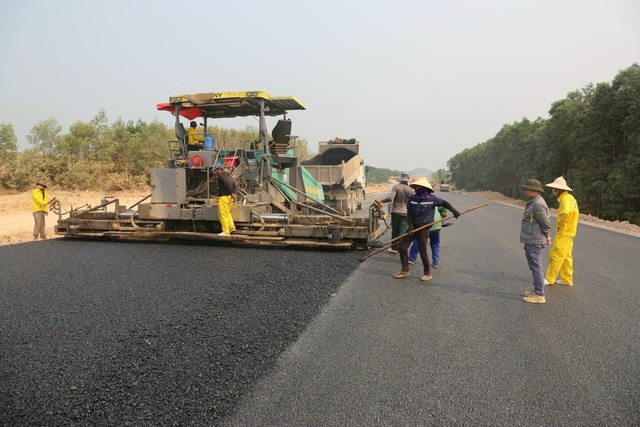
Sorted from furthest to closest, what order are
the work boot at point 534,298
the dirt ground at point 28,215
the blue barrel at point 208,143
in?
the dirt ground at point 28,215
the blue barrel at point 208,143
the work boot at point 534,298

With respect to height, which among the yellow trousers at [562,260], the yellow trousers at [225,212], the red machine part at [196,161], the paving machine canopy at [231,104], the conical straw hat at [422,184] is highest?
the paving machine canopy at [231,104]

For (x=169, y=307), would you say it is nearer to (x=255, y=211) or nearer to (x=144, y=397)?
(x=144, y=397)

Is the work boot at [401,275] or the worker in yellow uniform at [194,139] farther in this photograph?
the worker in yellow uniform at [194,139]

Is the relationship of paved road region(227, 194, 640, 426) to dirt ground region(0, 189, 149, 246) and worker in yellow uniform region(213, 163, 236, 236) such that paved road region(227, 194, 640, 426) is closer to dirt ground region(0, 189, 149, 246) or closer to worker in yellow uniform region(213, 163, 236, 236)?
worker in yellow uniform region(213, 163, 236, 236)

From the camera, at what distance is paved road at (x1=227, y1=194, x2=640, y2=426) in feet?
7.74

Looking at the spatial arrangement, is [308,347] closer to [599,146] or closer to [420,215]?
[420,215]

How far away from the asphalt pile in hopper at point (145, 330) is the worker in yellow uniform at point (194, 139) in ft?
8.98

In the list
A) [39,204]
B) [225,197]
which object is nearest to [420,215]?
[225,197]

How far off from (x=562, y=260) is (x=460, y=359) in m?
3.13

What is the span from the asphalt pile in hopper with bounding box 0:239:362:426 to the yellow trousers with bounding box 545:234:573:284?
8.86ft

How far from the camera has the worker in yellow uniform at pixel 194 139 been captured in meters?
8.19

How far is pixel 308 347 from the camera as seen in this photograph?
323 centimetres

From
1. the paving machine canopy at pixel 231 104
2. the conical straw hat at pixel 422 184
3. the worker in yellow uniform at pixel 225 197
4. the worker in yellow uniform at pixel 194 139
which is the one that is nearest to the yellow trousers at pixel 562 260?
the conical straw hat at pixel 422 184

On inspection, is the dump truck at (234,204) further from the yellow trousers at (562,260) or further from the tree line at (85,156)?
the tree line at (85,156)
